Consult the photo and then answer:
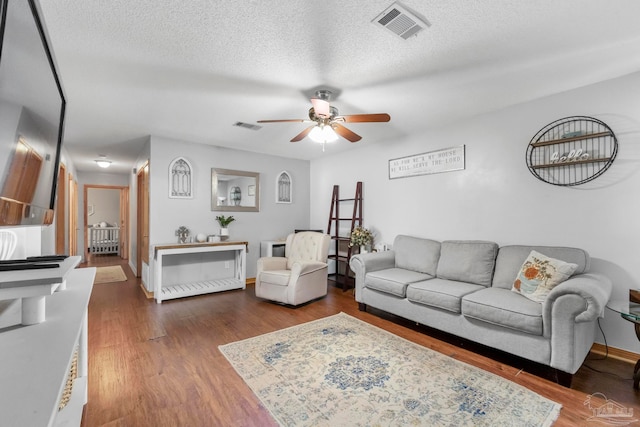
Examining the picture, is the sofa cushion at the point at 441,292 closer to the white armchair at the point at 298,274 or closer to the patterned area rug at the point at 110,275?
the white armchair at the point at 298,274

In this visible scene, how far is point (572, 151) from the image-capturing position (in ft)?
8.63

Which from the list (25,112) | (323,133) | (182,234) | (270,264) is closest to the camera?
(25,112)

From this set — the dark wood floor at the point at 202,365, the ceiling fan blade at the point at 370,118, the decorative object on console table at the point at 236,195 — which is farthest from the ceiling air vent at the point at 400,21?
the decorative object on console table at the point at 236,195

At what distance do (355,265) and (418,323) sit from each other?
0.97 m

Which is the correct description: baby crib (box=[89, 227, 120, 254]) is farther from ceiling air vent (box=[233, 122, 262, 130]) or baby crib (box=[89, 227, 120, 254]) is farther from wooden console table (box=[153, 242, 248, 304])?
ceiling air vent (box=[233, 122, 262, 130])

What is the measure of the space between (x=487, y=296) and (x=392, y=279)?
0.93m

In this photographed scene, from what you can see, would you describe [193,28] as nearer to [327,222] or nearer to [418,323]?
[418,323]

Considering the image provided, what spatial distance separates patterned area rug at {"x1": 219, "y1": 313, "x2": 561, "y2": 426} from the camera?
170cm

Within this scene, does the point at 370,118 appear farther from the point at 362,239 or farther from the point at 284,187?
the point at 284,187

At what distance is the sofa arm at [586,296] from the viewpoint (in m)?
1.85

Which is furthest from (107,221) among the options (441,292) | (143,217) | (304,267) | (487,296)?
(487,296)

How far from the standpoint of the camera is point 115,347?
8.36ft

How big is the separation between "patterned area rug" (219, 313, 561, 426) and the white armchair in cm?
88

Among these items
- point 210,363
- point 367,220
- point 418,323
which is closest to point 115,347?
Result: point 210,363
